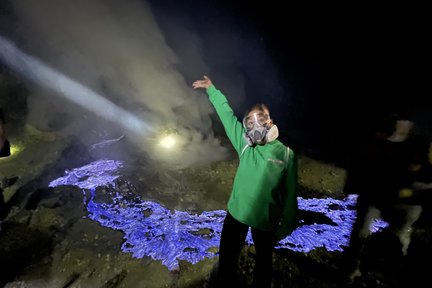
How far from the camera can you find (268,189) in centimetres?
271

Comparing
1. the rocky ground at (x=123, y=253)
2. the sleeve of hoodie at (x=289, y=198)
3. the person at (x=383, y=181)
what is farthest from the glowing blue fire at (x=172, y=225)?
the sleeve of hoodie at (x=289, y=198)

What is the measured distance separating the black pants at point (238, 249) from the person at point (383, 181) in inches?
60.3

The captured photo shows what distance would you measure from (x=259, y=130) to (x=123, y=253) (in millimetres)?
2842

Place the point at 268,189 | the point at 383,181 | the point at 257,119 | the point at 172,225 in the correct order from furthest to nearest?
the point at 172,225
the point at 383,181
the point at 257,119
the point at 268,189

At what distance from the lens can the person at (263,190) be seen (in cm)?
271

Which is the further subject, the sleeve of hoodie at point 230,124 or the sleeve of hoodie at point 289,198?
the sleeve of hoodie at point 230,124

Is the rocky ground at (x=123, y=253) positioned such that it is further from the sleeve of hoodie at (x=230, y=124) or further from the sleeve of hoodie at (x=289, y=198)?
the sleeve of hoodie at (x=230, y=124)

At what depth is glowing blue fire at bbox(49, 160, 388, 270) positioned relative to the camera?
14.1 ft

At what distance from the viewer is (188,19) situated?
13.7 meters

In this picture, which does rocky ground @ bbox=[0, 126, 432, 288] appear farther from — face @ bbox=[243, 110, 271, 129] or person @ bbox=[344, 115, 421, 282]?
face @ bbox=[243, 110, 271, 129]

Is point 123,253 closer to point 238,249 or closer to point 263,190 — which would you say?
point 238,249

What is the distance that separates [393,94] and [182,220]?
36.4ft

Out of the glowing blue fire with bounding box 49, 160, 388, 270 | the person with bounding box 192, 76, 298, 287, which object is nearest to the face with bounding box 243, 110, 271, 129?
the person with bounding box 192, 76, 298, 287

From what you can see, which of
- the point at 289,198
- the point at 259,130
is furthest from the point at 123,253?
the point at 259,130
